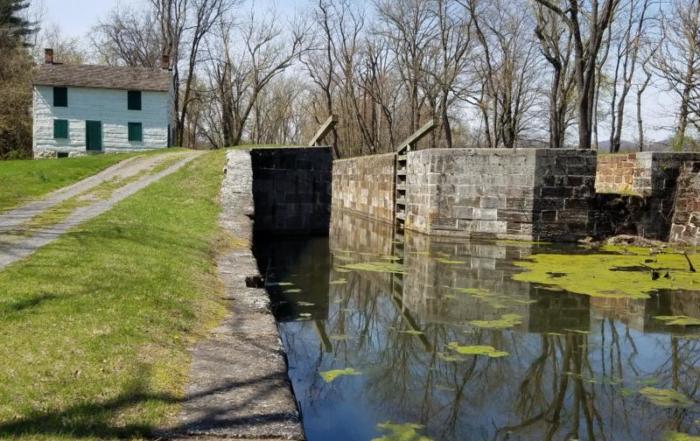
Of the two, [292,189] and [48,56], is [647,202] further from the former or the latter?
[48,56]

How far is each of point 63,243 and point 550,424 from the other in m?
4.95

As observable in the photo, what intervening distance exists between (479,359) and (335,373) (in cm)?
122

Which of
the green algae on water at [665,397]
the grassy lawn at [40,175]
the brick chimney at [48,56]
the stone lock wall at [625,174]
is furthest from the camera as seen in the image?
the brick chimney at [48,56]

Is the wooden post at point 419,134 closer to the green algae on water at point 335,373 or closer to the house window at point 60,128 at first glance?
the green algae on water at point 335,373

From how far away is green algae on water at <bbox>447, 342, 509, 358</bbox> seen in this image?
5.68 meters

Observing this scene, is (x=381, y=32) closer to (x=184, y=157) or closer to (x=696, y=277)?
(x=184, y=157)

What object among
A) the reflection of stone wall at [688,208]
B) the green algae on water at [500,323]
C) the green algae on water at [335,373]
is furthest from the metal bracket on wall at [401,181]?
the green algae on water at [335,373]

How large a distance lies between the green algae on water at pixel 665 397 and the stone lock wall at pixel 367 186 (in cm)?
1341

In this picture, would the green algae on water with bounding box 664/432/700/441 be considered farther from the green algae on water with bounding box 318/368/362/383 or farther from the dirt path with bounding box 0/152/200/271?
the dirt path with bounding box 0/152/200/271

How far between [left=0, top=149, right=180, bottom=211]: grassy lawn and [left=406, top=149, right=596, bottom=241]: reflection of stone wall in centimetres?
833

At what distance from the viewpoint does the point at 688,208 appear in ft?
44.4

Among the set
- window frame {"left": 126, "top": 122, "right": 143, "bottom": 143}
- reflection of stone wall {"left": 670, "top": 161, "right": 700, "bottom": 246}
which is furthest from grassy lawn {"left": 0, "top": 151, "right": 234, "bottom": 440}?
window frame {"left": 126, "top": 122, "right": 143, "bottom": 143}

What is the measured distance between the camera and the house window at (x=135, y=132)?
30.5 meters

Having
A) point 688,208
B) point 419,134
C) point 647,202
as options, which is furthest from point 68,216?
point 688,208
